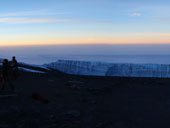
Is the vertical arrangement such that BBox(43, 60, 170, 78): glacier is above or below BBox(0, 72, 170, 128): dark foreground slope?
above

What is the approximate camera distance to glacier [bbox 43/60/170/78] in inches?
841

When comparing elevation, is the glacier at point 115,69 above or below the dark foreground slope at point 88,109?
above

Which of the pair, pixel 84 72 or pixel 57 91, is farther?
pixel 84 72

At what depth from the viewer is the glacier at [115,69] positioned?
2136 centimetres

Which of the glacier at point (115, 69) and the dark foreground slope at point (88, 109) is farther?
the glacier at point (115, 69)

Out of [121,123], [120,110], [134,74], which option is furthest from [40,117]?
[134,74]

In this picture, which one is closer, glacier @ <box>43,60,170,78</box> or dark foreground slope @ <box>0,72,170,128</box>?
dark foreground slope @ <box>0,72,170,128</box>

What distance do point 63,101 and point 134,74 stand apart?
11.6 metres

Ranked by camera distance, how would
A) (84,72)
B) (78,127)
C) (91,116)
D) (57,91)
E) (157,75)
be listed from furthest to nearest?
(84,72) < (157,75) < (57,91) < (91,116) < (78,127)

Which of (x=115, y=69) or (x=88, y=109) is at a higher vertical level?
(x=115, y=69)

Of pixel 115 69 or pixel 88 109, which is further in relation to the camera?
pixel 115 69

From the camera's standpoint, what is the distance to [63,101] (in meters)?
11.2

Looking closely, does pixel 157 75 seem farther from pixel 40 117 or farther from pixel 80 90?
pixel 40 117

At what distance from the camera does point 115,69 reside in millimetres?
22844
